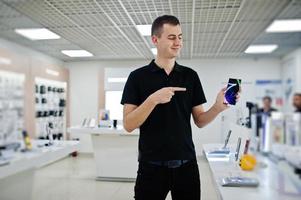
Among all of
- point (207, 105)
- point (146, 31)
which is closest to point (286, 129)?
point (207, 105)

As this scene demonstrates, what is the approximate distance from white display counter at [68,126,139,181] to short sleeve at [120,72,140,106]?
110 inches

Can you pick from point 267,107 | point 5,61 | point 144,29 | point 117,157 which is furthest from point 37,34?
point 117,157

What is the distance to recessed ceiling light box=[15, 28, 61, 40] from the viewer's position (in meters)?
1.52

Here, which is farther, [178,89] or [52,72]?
[52,72]

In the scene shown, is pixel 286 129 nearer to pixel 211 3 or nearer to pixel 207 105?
pixel 207 105

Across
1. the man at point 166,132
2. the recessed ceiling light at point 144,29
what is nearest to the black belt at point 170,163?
the man at point 166,132

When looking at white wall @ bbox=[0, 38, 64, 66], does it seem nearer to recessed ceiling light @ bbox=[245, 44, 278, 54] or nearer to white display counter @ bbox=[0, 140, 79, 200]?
white display counter @ bbox=[0, 140, 79, 200]

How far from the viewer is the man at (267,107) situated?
1079 millimetres

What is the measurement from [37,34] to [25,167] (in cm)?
71

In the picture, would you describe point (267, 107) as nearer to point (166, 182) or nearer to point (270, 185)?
point (270, 185)

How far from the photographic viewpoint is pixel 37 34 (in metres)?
1.63

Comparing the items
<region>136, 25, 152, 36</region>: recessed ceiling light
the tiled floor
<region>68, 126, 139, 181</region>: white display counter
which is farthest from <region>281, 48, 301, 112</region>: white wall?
<region>68, 126, 139, 181</region>: white display counter

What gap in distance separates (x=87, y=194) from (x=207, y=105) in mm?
2429

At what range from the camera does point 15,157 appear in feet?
4.53
